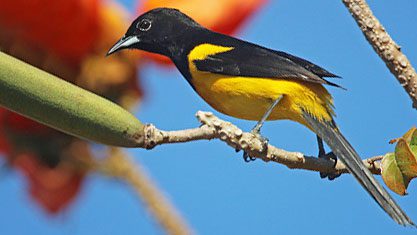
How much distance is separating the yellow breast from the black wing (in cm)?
1

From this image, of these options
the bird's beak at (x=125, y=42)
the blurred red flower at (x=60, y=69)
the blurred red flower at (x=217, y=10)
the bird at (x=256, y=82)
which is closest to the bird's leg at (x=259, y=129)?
the bird at (x=256, y=82)

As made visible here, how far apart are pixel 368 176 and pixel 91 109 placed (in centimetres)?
25

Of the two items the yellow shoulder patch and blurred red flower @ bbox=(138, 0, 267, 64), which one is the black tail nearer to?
the yellow shoulder patch

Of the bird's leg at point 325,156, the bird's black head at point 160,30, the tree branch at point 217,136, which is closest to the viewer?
the tree branch at point 217,136

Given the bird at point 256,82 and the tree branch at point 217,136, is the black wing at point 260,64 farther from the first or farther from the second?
the tree branch at point 217,136

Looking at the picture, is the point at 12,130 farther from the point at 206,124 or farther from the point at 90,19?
the point at 206,124

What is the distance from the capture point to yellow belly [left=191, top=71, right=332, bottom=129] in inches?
32.7

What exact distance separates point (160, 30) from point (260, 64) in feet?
0.72

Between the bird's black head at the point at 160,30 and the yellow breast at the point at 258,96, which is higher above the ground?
the bird's black head at the point at 160,30

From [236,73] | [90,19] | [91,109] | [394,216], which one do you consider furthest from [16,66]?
[90,19]

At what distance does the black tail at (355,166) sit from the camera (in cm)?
46

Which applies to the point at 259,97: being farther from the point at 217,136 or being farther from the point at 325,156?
the point at 217,136

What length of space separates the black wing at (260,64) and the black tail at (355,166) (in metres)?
0.06

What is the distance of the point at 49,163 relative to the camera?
4.47 ft
